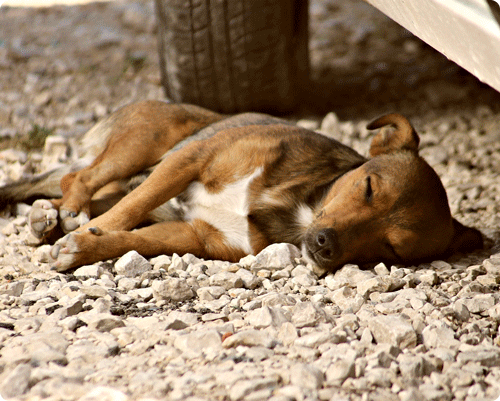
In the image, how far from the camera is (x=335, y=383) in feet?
6.81

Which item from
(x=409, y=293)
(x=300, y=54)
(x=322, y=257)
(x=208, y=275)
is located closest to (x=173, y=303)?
(x=208, y=275)

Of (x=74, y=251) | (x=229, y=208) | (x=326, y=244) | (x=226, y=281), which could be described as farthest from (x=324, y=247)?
(x=74, y=251)

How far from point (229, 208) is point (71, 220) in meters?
1.13

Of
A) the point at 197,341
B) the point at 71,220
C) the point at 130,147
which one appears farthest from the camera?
the point at 130,147

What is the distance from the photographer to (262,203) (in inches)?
151

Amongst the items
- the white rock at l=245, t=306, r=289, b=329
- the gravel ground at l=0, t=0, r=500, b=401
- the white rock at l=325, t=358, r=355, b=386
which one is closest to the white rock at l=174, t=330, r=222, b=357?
the gravel ground at l=0, t=0, r=500, b=401

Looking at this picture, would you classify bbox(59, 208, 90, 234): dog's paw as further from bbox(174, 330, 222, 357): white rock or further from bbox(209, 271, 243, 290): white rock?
A: bbox(174, 330, 222, 357): white rock

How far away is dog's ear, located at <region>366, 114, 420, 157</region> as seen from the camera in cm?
395

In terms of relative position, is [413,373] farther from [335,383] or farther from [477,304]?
[477,304]

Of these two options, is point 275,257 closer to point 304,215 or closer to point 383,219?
point 304,215

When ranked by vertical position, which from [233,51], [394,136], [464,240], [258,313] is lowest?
[464,240]

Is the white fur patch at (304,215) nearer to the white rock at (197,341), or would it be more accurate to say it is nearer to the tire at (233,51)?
the white rock at (197,341)

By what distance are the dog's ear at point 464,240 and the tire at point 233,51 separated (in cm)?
243

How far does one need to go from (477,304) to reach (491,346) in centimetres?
40
